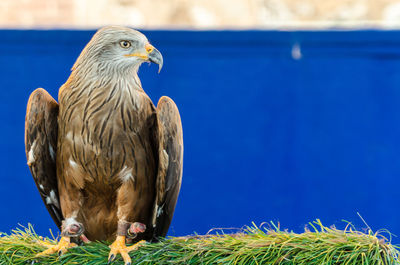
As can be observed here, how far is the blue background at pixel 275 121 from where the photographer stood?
356 cm

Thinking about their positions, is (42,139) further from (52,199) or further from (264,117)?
(264,117)

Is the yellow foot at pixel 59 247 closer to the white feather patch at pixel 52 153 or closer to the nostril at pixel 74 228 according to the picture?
the nostril at pixel 74 228

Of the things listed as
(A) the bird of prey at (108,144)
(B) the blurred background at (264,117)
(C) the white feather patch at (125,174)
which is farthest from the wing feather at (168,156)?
(B) the blurred background at (264,117)

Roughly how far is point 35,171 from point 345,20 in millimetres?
9176

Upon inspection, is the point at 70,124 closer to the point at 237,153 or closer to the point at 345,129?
the point at 237,153

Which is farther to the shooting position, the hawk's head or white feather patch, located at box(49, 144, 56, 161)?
white feather patch, located at box(49, 144, 56, 161)

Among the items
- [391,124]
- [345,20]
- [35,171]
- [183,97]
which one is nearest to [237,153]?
[183,97]

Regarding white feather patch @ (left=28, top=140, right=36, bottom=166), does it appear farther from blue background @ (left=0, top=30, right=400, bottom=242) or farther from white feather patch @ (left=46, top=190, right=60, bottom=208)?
blue background @ (left=0, top=30, right=400, bottom=242)

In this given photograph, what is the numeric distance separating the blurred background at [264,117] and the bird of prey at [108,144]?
1312 mm

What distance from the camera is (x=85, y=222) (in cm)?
239

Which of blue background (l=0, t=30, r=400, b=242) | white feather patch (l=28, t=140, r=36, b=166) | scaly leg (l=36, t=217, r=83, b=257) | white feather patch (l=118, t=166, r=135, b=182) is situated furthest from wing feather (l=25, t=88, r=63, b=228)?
blue background (l=0, t=30, r=400, b=242)

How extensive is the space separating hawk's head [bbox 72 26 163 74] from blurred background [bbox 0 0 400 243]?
1.36 metres

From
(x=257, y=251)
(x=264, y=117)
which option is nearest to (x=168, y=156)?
(x=257, y=251)

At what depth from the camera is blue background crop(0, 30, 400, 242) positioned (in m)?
3.56
